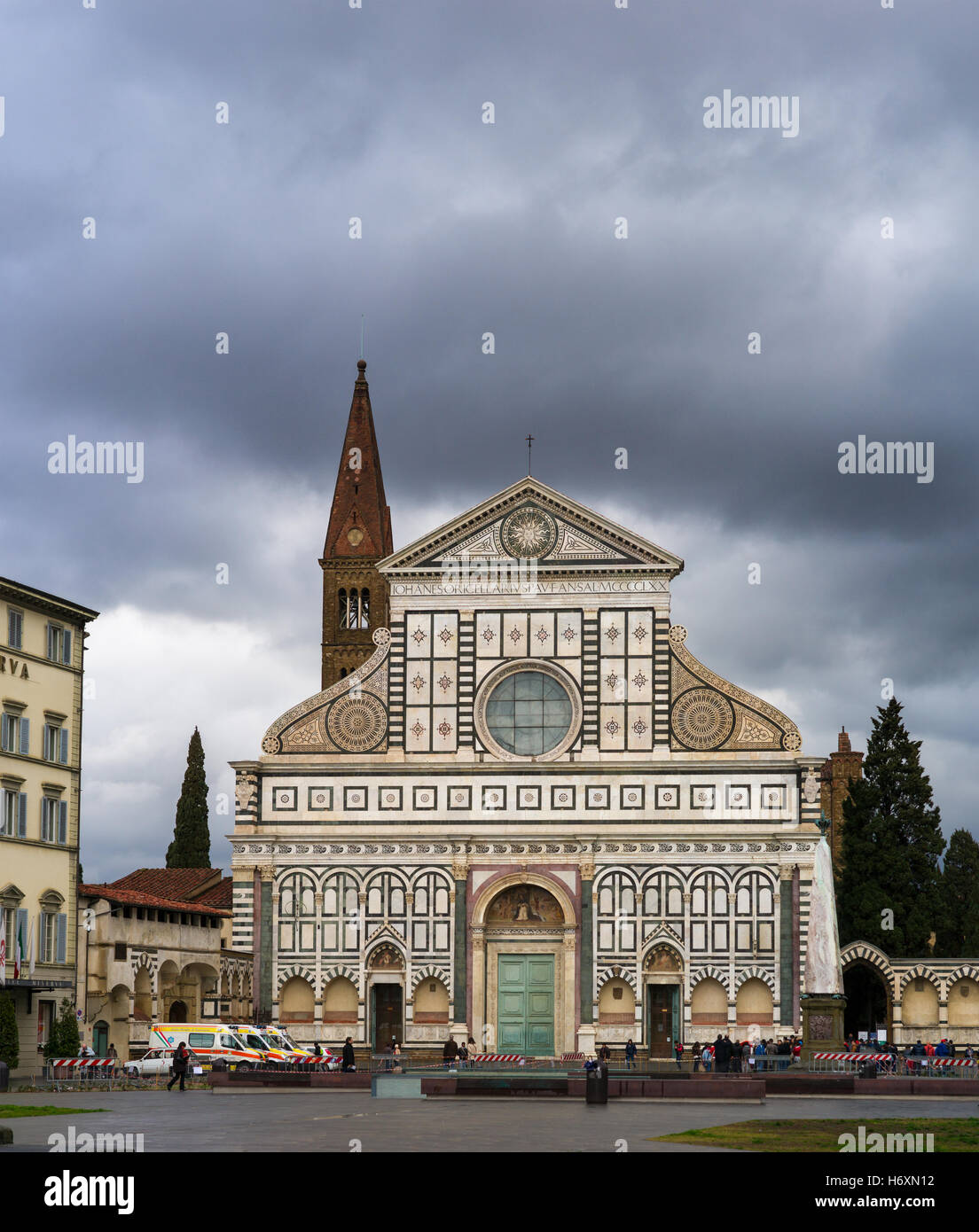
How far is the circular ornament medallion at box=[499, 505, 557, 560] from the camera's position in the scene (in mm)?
57562

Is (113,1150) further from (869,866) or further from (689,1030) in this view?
(869,866)

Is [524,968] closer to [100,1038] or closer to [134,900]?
[134,900]

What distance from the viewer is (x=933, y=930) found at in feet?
221

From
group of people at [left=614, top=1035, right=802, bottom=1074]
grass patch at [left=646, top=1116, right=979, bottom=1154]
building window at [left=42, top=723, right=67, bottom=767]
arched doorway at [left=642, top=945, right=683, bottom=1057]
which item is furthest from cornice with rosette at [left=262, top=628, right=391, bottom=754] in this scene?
grass patch at [left=646, top=1116, right=979, bottom=1154]

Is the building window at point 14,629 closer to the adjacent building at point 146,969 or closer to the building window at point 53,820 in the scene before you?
the building window at point 53,820

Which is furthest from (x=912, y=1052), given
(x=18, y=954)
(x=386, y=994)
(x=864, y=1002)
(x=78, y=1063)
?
(x=18, y=954)

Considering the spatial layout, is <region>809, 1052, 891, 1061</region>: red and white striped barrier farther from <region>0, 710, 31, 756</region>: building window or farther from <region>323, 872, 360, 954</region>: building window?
<region>0, 710, 31, 756</region>: building window

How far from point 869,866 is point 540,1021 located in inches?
658

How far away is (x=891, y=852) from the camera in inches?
2621

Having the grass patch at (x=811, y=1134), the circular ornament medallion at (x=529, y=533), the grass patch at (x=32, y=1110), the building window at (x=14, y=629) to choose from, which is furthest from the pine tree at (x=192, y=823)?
the grass patch at (x=811, y=1134)

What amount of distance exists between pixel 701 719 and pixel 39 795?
64.2ft

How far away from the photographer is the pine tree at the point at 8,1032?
1704 inches

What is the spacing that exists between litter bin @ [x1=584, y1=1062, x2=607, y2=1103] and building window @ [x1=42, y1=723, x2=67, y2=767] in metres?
21.7
